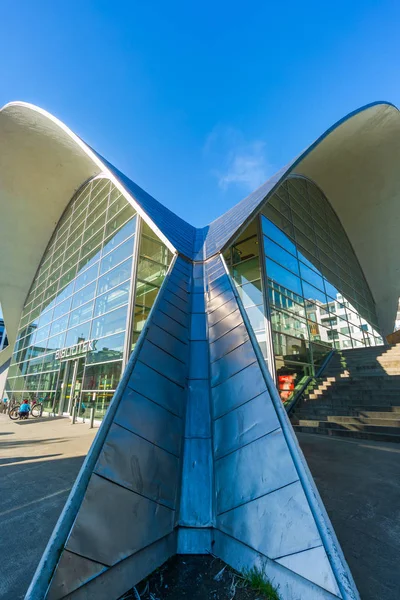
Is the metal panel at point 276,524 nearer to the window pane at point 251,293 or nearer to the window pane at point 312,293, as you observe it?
the window pane at point 251,293

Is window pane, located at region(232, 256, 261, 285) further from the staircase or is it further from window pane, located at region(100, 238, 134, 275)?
the staircase

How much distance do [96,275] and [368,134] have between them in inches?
786

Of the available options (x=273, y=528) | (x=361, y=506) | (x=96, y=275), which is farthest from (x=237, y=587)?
(x=96, y=275)

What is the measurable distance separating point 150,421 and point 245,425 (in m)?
1.08

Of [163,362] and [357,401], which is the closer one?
[163,362]

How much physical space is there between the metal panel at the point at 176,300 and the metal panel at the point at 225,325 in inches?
35.0

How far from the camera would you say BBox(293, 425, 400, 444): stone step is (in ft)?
21.4

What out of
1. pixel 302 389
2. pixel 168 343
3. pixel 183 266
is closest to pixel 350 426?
pixel 302 389

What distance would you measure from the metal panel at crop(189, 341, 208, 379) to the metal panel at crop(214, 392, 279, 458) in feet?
3.12

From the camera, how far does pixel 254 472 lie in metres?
2.49

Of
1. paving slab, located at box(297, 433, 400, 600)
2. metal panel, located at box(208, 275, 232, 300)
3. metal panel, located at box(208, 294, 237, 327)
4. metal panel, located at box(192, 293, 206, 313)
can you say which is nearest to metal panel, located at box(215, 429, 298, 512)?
paving slab, located at box(297, 433, 400, 600)

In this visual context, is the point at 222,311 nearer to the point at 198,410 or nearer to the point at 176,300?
the point at 176,300

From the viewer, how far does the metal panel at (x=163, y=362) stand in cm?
382

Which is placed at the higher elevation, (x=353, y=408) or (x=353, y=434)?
(x=353, y=408)
